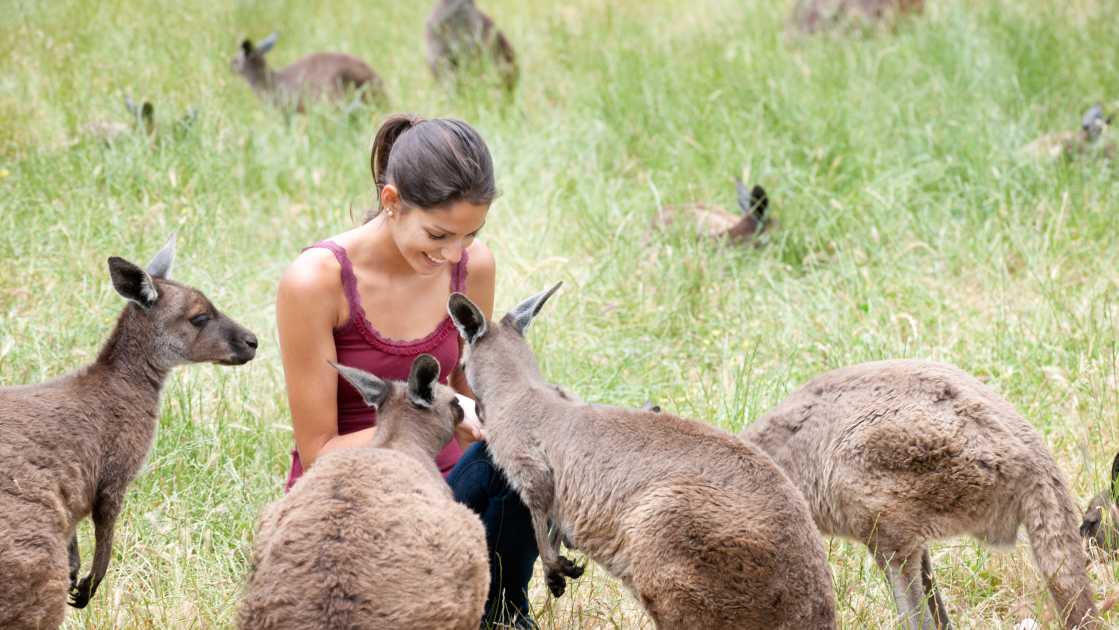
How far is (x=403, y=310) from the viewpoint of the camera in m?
3.58

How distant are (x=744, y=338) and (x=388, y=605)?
3.08m

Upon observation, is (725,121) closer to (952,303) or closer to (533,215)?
(533,215)

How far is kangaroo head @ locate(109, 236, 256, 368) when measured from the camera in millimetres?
3443

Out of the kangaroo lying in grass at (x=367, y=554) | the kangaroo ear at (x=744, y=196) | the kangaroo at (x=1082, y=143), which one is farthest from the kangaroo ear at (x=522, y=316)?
the kangaroo at (x=1082, y=143)

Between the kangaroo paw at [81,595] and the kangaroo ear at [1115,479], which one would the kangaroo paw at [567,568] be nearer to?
the kangaroo paw at [81,595]

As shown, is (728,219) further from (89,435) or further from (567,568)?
(89,435)

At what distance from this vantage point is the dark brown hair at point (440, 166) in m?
3.28

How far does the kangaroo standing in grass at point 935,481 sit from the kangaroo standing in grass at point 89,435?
1653 millimetres

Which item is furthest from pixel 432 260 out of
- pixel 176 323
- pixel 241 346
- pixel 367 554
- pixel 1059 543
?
pixel 1059 543

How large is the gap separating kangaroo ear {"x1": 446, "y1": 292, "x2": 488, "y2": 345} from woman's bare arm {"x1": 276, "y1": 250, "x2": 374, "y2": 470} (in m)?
0.38

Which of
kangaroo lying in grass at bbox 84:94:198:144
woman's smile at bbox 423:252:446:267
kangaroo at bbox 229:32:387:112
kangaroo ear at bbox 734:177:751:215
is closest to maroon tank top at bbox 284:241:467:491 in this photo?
woman's smile at bbox 423:252:446:267

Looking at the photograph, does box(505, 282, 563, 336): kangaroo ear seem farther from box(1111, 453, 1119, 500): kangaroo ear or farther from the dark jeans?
box(1111, 453, 1119, 500): kangaroo ear

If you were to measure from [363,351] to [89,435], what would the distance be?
756 mm

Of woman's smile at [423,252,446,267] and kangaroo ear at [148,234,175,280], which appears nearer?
woman's smile at [423,252,446,267]
